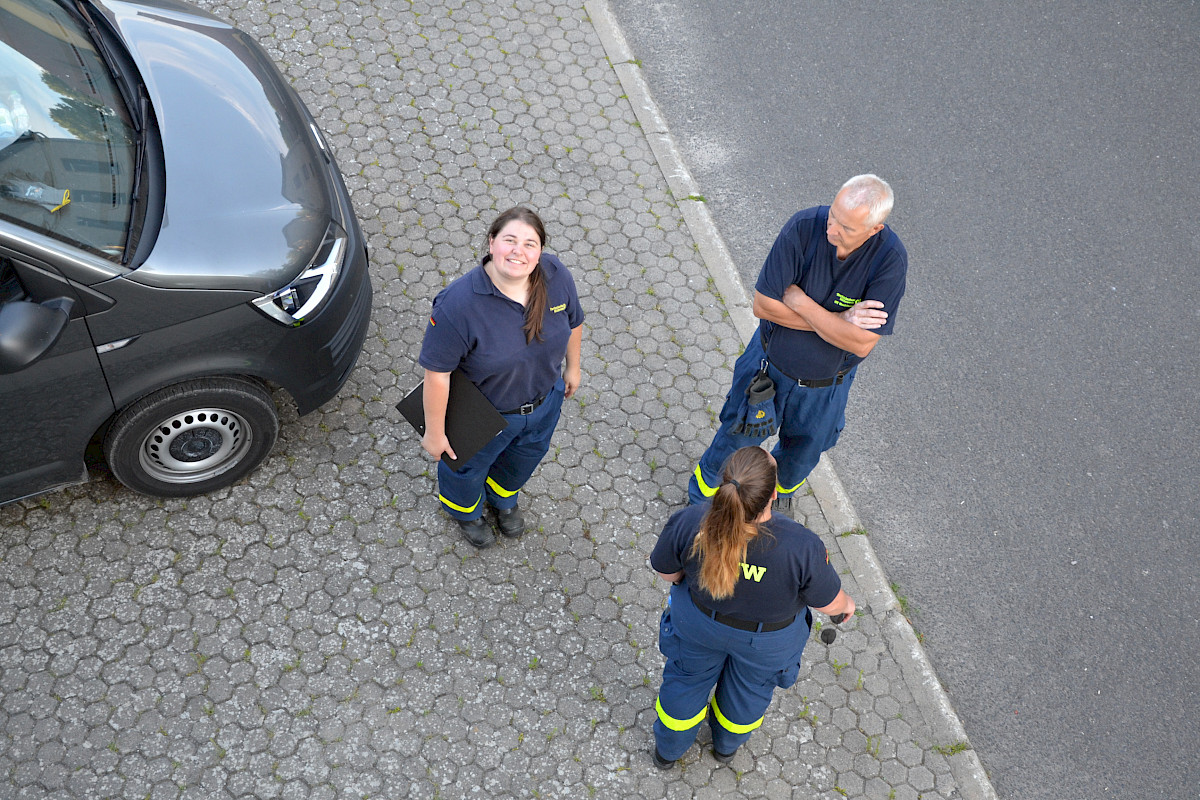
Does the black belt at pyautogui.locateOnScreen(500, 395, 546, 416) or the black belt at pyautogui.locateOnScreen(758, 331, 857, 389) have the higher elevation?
the black belt at pyautogui.locateOnScreen(758, 331, 857, 389)

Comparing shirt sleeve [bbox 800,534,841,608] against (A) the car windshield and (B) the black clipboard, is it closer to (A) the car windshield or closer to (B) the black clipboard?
(B) the black clipboard

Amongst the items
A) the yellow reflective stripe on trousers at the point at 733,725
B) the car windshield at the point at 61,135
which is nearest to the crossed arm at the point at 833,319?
the yellow reflective stripe on trousers at the point at 733,725

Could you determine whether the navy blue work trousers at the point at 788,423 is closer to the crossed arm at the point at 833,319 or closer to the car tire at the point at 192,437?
the crossed arm at the point at 833,319

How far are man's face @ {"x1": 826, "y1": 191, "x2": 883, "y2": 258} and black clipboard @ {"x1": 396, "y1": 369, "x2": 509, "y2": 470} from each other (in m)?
1.59

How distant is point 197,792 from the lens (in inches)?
162

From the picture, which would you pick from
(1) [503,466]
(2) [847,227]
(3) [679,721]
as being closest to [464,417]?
(1) [503,466]

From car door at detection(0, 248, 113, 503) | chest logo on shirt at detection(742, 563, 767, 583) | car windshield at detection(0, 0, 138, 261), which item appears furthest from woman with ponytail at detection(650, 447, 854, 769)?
car windshield at detection(0, 0, 138, 261)

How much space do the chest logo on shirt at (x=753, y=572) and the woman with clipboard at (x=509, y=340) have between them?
125cm

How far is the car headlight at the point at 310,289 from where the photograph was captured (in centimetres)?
447

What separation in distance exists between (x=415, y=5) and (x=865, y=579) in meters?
5.57

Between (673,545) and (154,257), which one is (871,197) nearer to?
(673,545)

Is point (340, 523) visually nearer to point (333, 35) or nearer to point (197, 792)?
point (197, 792)

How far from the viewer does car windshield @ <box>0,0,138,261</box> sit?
13.7 ft

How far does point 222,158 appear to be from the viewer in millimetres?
4625
